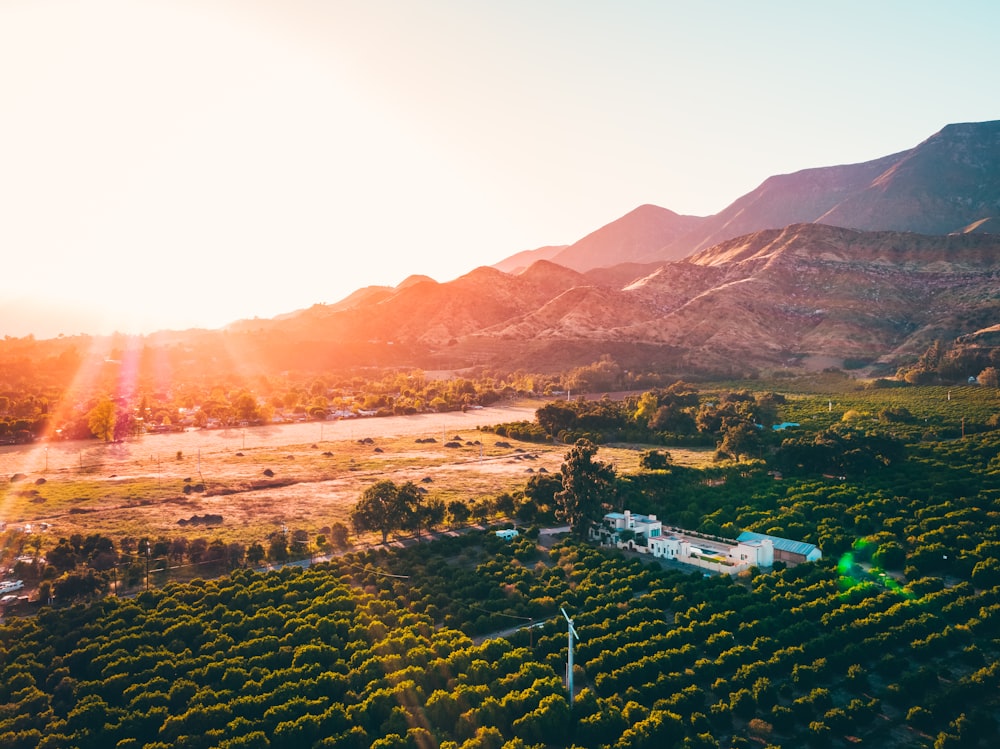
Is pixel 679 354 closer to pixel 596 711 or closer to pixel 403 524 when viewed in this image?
pixel 403 524

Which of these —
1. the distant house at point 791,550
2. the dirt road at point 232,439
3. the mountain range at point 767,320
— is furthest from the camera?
the mountain range at point 767,320

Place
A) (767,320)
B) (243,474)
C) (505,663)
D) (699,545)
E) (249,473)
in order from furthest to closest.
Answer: (767,320), (249,473), (243,474), (699,545), (505,663)

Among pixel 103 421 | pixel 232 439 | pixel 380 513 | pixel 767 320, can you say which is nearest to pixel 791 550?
pixel 380 513

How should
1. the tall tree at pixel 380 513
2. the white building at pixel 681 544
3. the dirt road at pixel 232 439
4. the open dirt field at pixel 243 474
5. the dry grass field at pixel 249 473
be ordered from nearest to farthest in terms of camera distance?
the white building at pixel 681 544 < the tall tree at pixel 380 513 < the dry grass field at pixel 249 473 < the open dirt field at pixel 243 474 < the dirt road at pixel 232 439

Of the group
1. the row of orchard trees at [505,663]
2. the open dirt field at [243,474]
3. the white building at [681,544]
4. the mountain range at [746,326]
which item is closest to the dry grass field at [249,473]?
the open dirt field at [243,474]

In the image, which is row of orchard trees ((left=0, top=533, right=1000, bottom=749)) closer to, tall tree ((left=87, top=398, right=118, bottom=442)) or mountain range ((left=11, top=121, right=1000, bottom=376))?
tall tree ((left=87, top=398, right=118, bottom=442))

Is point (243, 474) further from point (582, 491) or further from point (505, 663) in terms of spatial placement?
point (505, 663)

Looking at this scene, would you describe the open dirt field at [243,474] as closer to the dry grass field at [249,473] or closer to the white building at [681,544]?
the dry grass field at [249,473]
